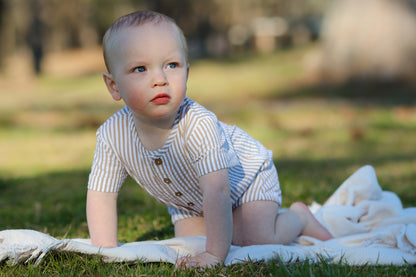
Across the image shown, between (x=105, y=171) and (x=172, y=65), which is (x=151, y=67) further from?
(x=105, y=171)

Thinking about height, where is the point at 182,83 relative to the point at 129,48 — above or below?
below

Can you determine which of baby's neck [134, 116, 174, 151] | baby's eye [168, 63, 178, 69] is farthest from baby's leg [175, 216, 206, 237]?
baby's eye [168, 63, 178, 69]

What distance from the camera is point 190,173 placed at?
94.4 inches

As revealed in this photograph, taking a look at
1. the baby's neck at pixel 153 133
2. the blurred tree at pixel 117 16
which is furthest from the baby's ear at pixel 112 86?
the blurred tree at pixel 117 16

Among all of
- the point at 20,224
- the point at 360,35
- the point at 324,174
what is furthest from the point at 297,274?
the point at 360,35

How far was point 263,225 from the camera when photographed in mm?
2574

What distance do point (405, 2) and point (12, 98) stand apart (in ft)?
34.5

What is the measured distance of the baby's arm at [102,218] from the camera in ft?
7.82

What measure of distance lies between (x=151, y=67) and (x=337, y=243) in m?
1.30

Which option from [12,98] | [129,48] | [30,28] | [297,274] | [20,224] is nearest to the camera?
[297,274]

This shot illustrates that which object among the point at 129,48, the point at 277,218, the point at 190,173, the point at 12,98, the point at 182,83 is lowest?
the point at 12,98

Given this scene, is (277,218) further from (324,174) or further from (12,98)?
(12,98)

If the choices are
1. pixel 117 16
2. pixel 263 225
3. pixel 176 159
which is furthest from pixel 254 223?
pixel 117 16

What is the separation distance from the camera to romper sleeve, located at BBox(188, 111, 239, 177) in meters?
2.21
